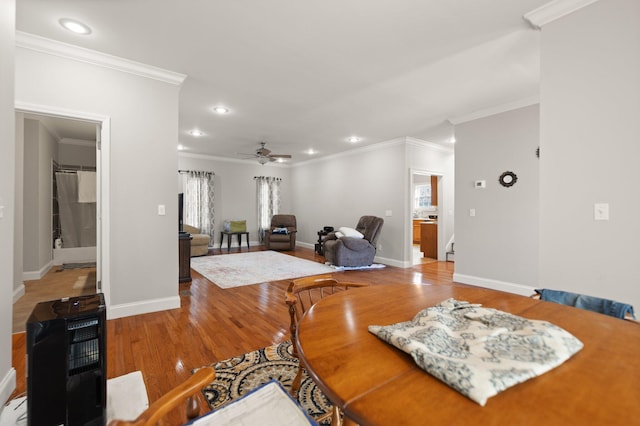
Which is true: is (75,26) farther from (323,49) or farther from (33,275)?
(33,275)

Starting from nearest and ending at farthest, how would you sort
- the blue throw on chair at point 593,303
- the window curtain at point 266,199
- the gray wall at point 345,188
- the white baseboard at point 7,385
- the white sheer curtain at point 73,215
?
the blue throw on chair at point 593,303
the white baseboard at point 7,385
the white sheer curtain at point 73,215
the gray wall at point 345,188
the window curtain at point 266,199

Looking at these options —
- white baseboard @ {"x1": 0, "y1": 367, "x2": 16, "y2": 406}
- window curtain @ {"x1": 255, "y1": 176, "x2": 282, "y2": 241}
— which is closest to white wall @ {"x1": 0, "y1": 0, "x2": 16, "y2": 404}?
white baseboard @ {"x1": 0, "y1": 367, "x2": 16, "y2": 406}

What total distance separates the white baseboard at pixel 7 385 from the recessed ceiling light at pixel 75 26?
8.40 feet

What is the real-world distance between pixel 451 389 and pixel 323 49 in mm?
2778

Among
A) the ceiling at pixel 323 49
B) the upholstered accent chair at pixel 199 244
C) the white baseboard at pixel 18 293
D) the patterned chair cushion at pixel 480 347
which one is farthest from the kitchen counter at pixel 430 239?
the white baseboard at pixel 18 293

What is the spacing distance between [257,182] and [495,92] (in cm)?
643

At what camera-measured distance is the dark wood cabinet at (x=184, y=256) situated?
13.8 ft

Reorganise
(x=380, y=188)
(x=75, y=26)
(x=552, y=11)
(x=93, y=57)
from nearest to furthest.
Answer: (x=552, y=11) → (x=75, y=26) → (x=93, y=57) → (x=380, y=188)

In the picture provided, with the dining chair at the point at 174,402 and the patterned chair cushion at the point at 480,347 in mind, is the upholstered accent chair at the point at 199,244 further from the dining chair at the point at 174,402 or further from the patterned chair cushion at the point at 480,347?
the patterned chair cushion at the point at 480,347

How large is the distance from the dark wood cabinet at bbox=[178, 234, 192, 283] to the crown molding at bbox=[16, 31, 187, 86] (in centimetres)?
214

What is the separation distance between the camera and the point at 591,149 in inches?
73.4

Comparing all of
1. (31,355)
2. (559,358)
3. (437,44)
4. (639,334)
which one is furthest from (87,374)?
(437,44)

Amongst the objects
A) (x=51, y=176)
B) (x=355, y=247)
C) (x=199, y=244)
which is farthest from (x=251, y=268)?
(x=51, y=176)

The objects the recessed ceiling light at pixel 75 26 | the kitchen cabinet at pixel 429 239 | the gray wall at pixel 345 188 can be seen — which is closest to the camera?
the recessed ceiling light at pixel 75 26
